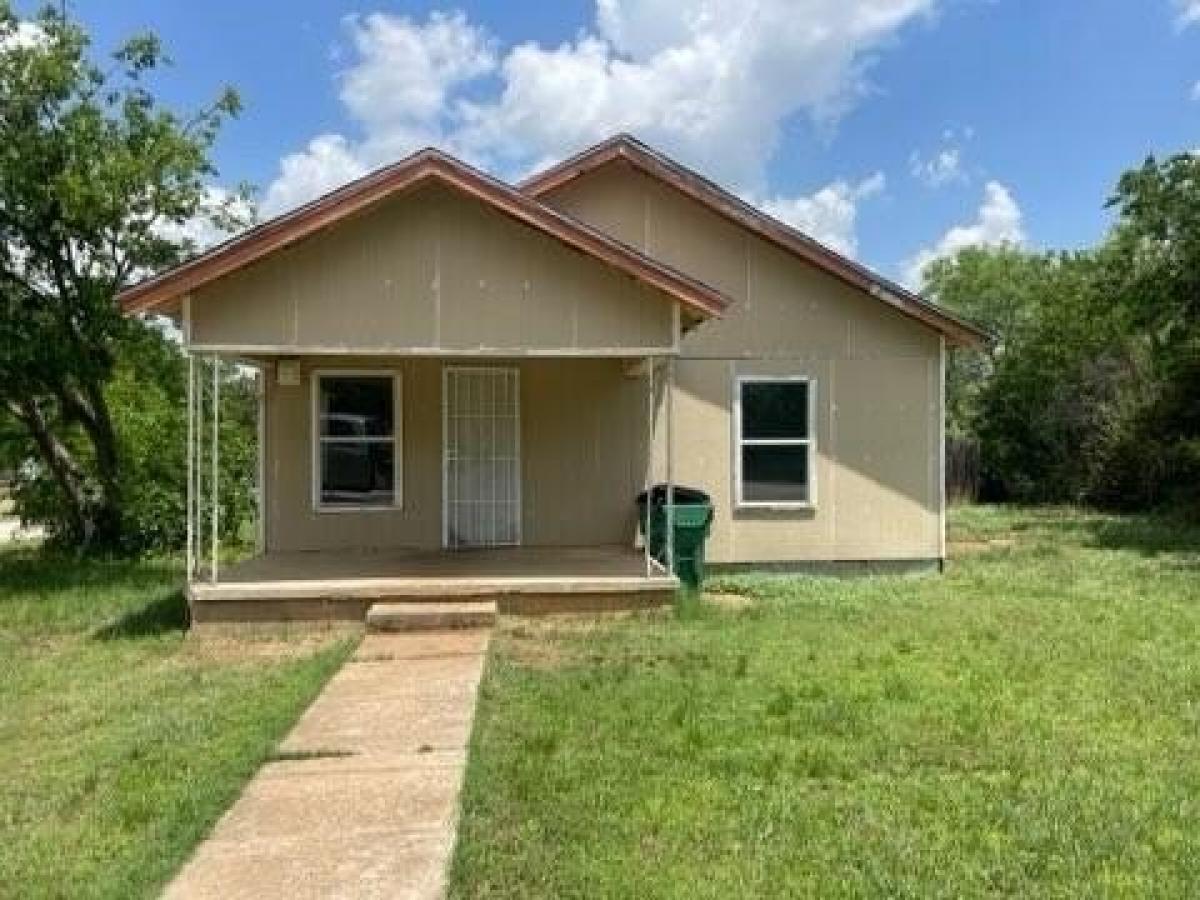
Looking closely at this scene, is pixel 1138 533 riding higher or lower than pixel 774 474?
lower

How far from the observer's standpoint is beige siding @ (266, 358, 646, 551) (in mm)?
13047

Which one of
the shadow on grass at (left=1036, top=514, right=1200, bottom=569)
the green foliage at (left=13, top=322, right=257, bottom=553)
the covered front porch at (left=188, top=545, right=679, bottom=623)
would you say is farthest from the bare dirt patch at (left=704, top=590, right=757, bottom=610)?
the green foliage at (left=13, top=322, right=257, bottom=553)

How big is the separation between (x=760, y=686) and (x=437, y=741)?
2286 millimetres

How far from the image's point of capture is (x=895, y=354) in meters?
13.3

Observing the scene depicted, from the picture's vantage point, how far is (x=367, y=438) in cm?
1316

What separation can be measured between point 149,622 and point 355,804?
6290mm

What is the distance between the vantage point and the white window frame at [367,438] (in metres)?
13.1

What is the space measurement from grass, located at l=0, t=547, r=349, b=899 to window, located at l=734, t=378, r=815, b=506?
5.71 m

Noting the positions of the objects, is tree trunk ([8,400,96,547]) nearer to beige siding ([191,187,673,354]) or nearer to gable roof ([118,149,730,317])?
gable roof ([118,149,730,317])

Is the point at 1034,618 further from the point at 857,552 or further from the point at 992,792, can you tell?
the point at 992,792

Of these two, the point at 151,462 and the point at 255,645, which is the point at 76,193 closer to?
the point at 151,462

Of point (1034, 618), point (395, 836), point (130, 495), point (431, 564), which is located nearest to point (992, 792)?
point (395, 836)

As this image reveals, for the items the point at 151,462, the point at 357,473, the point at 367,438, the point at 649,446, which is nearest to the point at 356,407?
the point at 367,438

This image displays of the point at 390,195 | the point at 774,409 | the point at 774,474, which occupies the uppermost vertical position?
the point at 390,195
